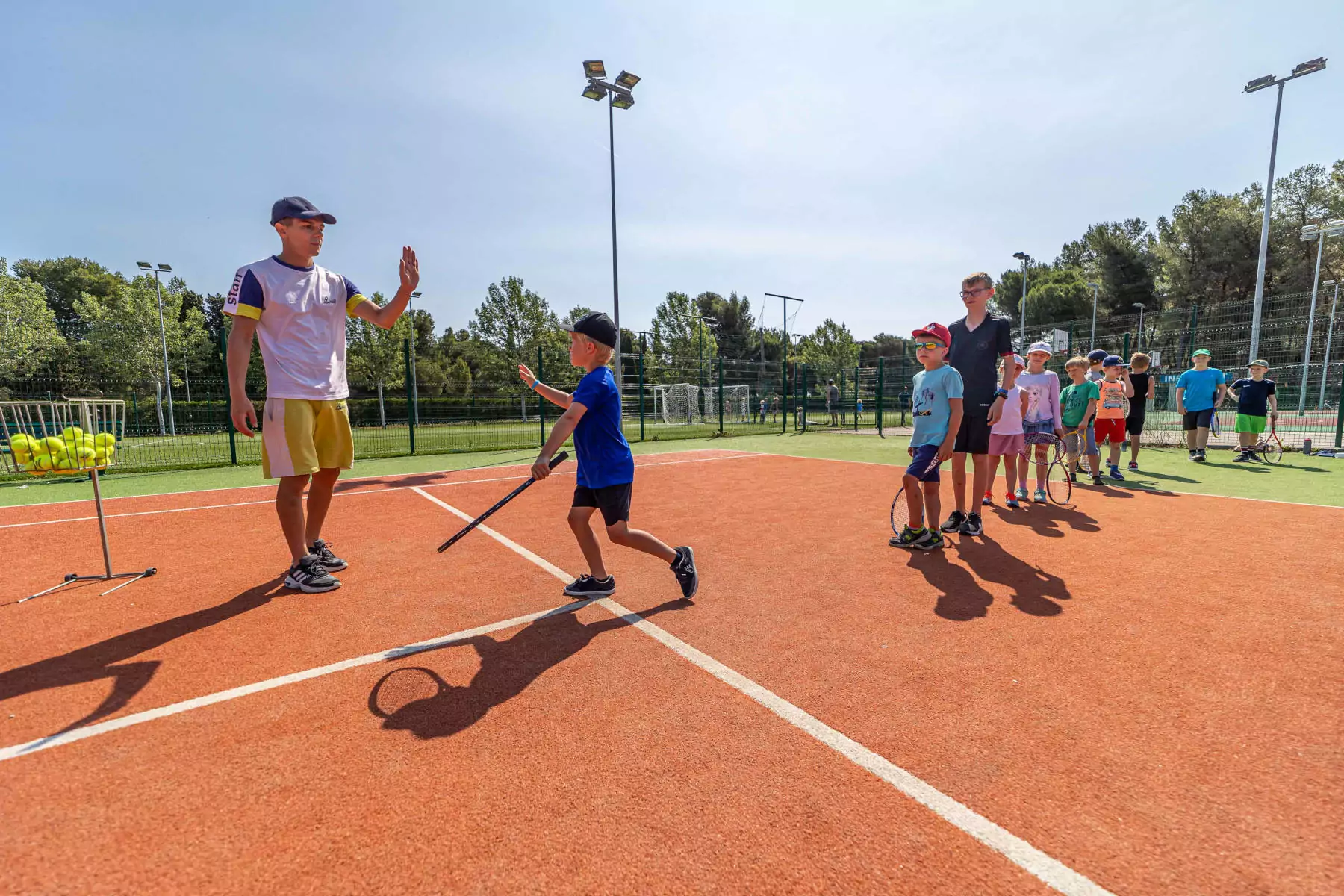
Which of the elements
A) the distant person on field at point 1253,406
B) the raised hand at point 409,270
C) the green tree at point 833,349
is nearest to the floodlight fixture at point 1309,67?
the distant person on field at point 1253,406

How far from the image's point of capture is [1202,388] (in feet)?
36.7

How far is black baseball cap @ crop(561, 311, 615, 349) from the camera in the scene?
12.4 feet

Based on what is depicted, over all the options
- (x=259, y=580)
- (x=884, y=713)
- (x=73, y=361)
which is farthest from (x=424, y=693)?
(x=73, y=361)

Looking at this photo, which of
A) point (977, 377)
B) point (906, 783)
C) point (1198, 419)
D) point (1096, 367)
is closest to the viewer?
point (906, 783)

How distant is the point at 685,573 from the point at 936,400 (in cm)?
266

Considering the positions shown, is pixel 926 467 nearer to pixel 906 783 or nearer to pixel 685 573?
pixel 685 573

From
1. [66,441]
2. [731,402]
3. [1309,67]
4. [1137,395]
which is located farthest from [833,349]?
[66,441]

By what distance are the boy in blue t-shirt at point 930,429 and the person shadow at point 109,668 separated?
5056 millimetres

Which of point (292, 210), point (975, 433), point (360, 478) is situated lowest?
point (360, 478)

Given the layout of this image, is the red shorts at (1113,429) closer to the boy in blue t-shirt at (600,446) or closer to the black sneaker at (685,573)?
the black sneaker at (685,573)

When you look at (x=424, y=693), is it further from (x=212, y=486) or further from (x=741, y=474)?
(x=212, y=486)

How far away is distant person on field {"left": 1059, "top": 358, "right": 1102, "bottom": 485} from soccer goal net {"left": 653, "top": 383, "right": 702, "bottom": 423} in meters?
21.4

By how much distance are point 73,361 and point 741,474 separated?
170 feet

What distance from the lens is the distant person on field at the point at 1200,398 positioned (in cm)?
1112
